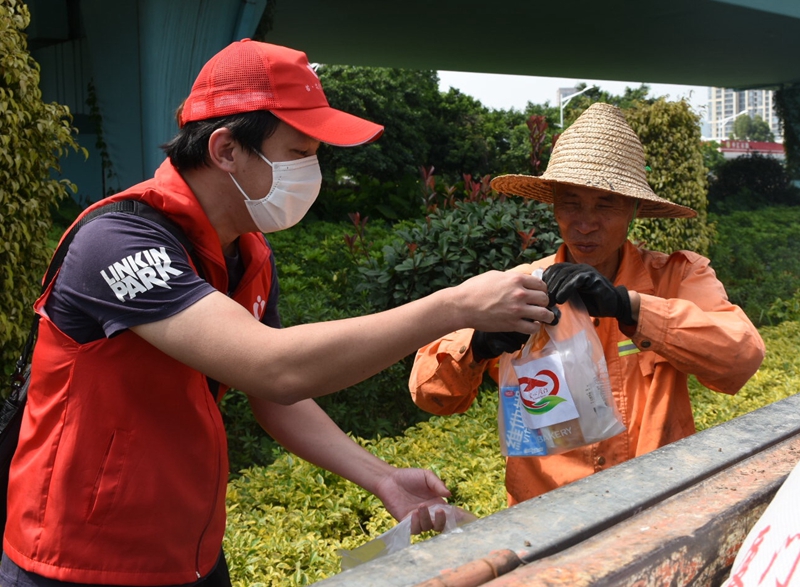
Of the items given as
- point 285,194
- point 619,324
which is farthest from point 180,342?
point 619,324

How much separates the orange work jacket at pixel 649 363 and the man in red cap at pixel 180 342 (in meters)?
0.50

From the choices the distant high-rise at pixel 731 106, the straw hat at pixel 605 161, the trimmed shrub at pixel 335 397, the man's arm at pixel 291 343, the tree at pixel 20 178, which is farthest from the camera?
the distant high-rise at pixel 731 106

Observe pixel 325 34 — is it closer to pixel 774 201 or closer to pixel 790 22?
pixel 790 22

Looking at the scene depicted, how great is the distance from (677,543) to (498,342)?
824 mm

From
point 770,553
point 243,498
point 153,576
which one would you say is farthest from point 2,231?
point 770,553

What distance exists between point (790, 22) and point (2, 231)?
1385 centimetres

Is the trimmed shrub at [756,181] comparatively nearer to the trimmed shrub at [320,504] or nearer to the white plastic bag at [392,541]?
the trimmed shrub at [320,504]

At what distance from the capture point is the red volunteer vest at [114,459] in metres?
1.61

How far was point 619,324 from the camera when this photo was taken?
219cm

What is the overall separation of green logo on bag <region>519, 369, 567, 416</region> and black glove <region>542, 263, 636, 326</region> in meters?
0.20

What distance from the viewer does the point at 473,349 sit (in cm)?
221

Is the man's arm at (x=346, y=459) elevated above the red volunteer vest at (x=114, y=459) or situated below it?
below

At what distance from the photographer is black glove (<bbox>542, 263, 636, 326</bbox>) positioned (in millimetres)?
2014

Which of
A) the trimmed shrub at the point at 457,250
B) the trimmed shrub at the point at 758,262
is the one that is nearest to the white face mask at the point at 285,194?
the trimmed shrub at the point at 457,250
